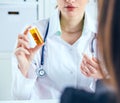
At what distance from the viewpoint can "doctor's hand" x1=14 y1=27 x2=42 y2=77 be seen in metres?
1.34

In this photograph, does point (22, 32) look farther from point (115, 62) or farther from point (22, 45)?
point (115, 62)

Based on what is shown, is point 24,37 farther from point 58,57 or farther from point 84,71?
point 84,71

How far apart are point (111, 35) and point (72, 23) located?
1.01 meters

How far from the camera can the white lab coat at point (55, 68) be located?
1.35 m

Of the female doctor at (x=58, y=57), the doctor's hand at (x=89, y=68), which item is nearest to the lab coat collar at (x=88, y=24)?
the female doctor at (x=58, y=57)

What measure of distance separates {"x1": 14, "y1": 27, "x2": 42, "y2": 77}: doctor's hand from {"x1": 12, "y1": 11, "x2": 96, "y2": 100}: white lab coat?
21mm

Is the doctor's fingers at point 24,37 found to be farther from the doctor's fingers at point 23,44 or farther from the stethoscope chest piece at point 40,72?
the stethoscope chest piece at point 40,72

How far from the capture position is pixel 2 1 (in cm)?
138

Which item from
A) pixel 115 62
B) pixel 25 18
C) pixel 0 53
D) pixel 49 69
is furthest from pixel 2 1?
pixel 115 62

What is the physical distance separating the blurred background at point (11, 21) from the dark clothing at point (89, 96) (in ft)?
3.33

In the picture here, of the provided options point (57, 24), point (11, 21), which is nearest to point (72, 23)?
point (57, 24)

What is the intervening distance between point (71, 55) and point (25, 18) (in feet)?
0.92

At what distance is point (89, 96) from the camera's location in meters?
0.37

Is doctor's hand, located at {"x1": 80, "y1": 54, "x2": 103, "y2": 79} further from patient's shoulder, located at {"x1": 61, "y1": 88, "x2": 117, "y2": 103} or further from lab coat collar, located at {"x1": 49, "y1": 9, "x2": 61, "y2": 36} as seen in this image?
patient's shoulder, located at {"x1": 61, "y1": 88, "x2": 117, "y2": 103}
